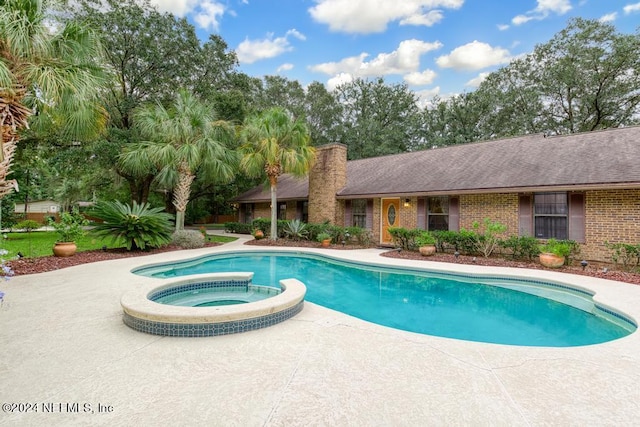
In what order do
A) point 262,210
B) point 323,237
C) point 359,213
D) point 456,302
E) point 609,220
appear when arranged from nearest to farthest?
point 456,302, point 609,220, point 323,237, point 359,213, point 262,210

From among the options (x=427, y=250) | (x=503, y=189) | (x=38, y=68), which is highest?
(x=38, y=68)

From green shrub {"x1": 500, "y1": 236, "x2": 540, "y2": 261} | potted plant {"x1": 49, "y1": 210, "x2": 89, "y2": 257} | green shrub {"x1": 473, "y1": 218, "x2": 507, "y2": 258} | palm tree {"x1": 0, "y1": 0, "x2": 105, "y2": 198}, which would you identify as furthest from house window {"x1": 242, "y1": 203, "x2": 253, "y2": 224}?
green shrub {"x1": 500, "y1": 236, "x2": 540, "y2": 261}

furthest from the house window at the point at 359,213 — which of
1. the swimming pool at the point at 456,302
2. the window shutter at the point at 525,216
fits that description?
the window shutter at the point at 525,216

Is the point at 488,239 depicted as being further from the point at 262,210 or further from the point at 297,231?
the point at 262,210

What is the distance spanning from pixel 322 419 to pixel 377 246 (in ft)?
39.3

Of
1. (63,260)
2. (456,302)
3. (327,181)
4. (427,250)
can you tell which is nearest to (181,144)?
(63,260)

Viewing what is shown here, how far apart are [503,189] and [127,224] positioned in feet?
41.9

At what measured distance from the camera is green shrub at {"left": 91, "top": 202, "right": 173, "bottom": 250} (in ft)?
33.8

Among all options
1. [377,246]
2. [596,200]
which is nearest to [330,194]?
[377,246]

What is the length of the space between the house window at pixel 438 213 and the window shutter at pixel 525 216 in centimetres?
244

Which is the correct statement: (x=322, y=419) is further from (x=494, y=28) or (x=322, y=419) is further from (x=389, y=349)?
(x=494, y=28)

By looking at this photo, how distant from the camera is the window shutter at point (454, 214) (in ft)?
38.0

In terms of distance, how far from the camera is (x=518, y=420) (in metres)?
2.19

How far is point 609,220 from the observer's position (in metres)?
8.77
